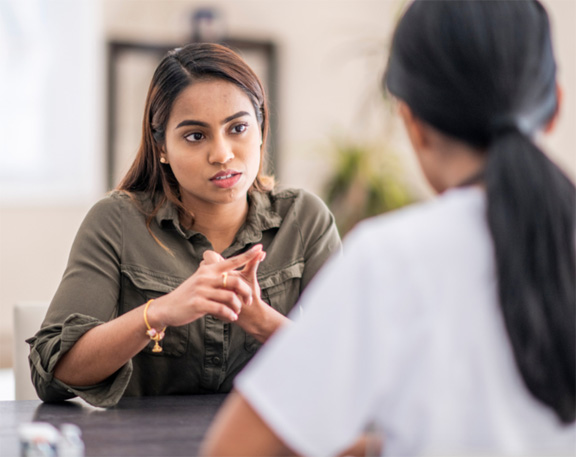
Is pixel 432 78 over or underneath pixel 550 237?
over

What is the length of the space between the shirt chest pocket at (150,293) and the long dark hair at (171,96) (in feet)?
0.43

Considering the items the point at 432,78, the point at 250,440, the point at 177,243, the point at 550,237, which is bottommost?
the point at 177,243

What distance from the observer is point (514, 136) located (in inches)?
30.3

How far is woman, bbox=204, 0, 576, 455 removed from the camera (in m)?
0.70

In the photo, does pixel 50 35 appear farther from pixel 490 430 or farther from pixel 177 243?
pixel 490 430

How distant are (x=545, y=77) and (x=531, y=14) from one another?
0.07m

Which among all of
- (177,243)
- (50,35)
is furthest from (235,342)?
(50,35)

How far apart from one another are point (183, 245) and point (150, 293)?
135mm

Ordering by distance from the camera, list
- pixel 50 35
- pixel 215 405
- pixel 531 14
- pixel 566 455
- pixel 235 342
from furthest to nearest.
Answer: pixel 50 35 < pixel 235 342 < pixel 215 405 < pixel 531 14 < pixel 566 455

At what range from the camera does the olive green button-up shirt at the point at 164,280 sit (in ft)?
4.96

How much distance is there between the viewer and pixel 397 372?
0.70m

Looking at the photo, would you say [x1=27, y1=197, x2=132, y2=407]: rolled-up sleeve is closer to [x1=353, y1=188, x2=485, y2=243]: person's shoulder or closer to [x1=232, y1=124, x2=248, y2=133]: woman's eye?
[x1=232, y1=124, x2=248, y2=133]: woman's eye

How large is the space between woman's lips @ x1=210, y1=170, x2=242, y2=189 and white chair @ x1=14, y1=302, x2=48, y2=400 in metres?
0.54

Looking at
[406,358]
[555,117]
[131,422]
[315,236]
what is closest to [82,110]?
[315,236]
